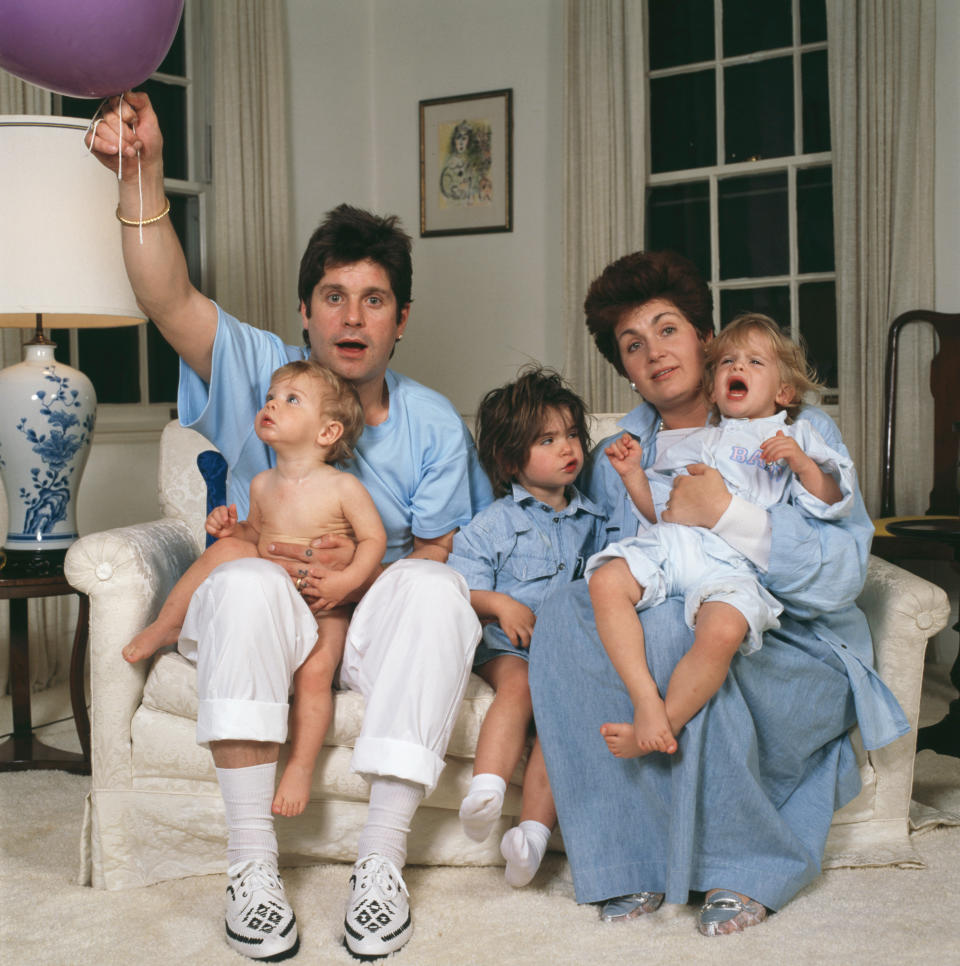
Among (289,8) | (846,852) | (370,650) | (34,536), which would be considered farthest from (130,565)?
(289,8)

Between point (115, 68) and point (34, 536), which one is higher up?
point (115, 68)

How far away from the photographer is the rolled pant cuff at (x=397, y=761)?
5.34 ft

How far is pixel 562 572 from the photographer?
209cm

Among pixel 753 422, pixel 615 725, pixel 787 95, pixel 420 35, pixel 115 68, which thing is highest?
pixel 420 35

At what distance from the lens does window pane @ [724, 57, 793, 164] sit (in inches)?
158

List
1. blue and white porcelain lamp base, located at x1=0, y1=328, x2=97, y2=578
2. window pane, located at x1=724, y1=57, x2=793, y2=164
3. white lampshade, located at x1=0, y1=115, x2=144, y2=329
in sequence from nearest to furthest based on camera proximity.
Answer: white lampshade, located at x1=0, y1=115, x2=144, y2=329 → blue and white porcelain lamp base, located at x1=0, y1=328, x2=97, y2=578 → window pane, located at x1=724, y1=57, x2=793, y2=164

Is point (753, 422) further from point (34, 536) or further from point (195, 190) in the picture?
point (195, 190)

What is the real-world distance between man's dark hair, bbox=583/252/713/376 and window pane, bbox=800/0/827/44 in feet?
7.50

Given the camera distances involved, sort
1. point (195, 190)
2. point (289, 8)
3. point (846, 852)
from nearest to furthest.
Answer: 1. point (846, 852)
2. point (195, 190)
3. point (289, 8)

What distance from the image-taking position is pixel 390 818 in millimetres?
1647

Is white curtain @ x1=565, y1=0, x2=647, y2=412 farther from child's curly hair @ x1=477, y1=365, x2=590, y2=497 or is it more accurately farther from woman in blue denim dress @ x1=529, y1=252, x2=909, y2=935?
woman in blue denim dress @ x1=529, y1=252, x2=909, y2=935

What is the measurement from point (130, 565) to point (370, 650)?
50cm

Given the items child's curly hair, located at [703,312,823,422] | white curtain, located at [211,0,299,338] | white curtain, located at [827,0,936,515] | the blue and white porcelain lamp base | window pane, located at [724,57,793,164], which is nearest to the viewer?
child's curly hair, located at [703,312,823,422]

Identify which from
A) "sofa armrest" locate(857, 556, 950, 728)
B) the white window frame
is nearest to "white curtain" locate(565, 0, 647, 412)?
the white window frame
